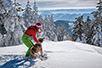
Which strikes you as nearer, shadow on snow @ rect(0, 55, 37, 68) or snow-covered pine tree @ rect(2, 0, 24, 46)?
shadow on snow @ rect(0, 55, 37, 68)

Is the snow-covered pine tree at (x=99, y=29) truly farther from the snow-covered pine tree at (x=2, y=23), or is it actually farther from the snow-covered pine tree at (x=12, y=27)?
the snow-covered pine tree at (x=2, y=23)

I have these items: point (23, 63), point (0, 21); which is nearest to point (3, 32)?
point (0, 21)

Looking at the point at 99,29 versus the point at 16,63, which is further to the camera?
the point at 99,29

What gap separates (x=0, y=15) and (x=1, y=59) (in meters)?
10.3

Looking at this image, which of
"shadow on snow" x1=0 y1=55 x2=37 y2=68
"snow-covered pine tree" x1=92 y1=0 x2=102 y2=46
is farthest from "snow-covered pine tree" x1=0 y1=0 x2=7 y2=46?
"snow-covered pine tree" x1=92 y1=0 x2=102 y2=46

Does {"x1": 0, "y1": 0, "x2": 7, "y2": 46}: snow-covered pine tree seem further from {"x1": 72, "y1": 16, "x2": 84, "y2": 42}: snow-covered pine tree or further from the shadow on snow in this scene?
{"x1": 72, "y1": 16, "x2": 84, "y2": 42}: snow-covered pine tree

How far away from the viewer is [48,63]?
4.73 metres

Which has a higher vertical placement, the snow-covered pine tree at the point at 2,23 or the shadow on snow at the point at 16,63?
the snow-covered pine tree at the point at 2,23

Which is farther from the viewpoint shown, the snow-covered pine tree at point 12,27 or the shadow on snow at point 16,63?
the snow-covered pine tree at point 12,27

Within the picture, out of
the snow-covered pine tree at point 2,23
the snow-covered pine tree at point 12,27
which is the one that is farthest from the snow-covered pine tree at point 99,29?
the snow-covered pine tree at point 2,23

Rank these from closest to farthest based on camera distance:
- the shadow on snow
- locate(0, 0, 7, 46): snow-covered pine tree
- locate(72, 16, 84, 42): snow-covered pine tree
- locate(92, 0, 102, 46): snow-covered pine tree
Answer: the shadow on snow, locate(0, 0, 7, 46): snow-covered pine tree, locate(92, 0, 102, 46): snow-covered pine tree, locate(72, 16, 84, 42): snow-covered pine tree

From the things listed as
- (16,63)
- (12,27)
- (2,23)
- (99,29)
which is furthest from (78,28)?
(16,63)

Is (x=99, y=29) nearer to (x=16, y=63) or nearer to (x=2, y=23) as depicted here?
(x=2, y=23)

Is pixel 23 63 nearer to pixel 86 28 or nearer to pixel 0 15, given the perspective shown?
pixel 0 15
